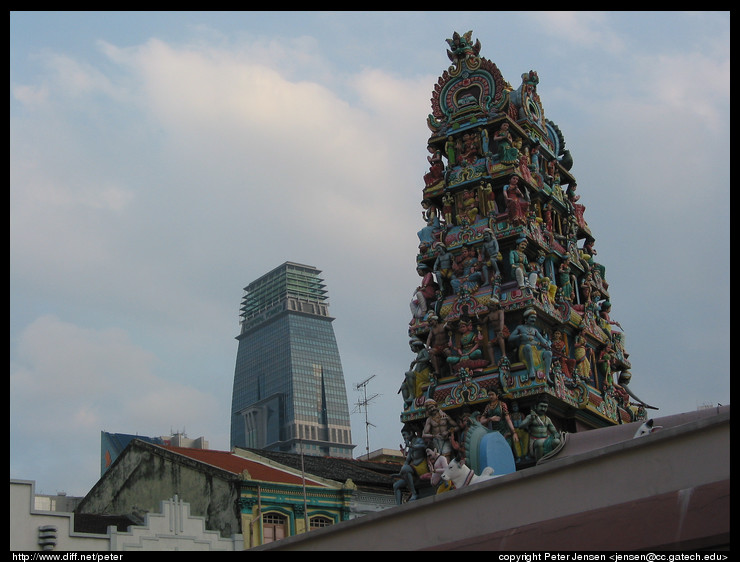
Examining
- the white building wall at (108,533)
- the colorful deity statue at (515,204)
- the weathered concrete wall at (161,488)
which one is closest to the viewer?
the white building wall at (108,533)

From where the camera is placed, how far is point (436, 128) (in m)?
50.4

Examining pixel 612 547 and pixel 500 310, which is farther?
pixel 500 310

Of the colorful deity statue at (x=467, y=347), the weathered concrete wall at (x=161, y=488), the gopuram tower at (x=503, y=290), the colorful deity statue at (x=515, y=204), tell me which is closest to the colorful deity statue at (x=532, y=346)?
the gopuram tower at (x=503, y=290)

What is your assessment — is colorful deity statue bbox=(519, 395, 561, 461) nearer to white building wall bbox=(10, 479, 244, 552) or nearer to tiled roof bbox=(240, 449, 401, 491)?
tiled roof bbox=(240, 449, 401, 491)

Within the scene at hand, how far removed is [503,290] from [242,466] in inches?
599

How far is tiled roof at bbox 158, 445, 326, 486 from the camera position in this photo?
4722cm

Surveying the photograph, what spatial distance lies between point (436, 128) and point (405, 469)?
16.8 metres

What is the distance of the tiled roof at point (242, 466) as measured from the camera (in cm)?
4722

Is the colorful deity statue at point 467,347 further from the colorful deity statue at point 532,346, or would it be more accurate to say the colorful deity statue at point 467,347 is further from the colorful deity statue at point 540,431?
the colorful deity statue at point 540,431

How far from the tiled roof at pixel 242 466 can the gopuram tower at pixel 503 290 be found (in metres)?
6.39

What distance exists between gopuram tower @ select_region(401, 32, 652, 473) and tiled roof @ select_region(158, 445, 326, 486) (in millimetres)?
6391

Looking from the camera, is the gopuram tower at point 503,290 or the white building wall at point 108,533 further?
the gopuram tower at point 503,290
